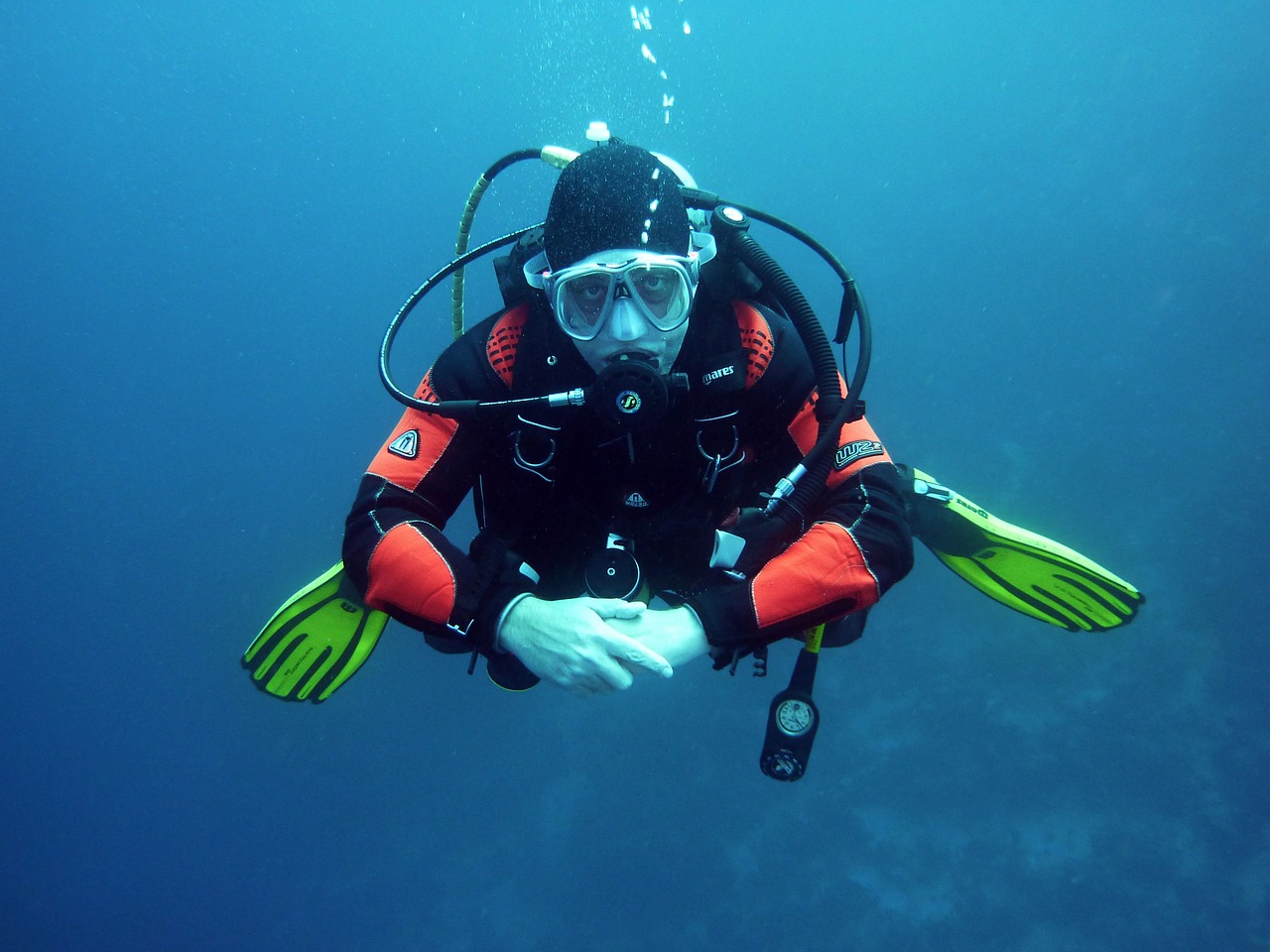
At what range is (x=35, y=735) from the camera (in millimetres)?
16578

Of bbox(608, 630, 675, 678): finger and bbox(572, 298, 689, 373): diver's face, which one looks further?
bbox(572, 298, 689, 373): diver's face

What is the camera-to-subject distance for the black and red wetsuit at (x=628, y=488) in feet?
7.70

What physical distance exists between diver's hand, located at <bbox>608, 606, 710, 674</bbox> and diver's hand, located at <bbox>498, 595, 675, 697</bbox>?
0.03 metres

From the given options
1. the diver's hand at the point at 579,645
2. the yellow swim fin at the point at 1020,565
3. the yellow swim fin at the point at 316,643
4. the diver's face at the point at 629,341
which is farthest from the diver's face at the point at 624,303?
the yellow swim fin at the point at 316,643

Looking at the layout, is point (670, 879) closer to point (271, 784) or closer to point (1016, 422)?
point (271, 784)

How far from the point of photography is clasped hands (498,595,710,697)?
2.04 m

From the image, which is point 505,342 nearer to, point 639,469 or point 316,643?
point 639,469

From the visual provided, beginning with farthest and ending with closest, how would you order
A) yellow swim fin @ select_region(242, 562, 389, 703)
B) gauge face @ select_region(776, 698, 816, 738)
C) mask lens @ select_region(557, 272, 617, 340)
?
yellow swim fin @ select_region(242, 562, 389, 703)
gauge face @ select_region(776, 698, 816, 738)
mask lens @ select_region(557, 272, 617, 340)

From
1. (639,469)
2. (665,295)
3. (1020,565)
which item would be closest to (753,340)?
(665,295)

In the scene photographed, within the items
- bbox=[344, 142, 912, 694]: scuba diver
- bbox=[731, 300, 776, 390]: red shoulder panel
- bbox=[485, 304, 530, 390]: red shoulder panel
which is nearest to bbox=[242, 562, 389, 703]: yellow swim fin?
bbox=[344, 142, 912, 694]: scuba diver

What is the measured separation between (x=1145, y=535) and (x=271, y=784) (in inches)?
671

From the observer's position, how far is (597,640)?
206 centimetres

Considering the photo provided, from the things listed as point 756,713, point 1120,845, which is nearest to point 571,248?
point 756,713

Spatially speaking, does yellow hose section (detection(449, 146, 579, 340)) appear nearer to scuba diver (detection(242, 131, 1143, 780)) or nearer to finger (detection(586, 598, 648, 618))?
scuba diver (detection(242, 131, 1143, 780))
